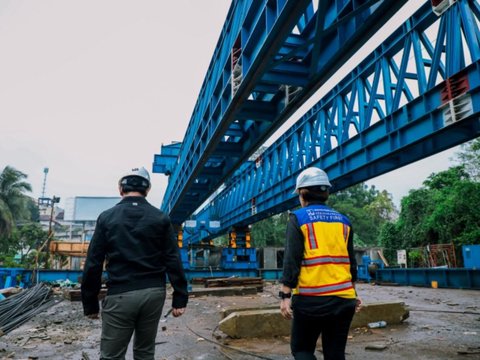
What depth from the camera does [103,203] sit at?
7869cm

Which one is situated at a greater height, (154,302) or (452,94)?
(452,94)

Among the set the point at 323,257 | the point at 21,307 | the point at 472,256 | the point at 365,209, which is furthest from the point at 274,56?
the point at 365,209

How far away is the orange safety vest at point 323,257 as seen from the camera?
2.31m

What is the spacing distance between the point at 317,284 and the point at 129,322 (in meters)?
1.25

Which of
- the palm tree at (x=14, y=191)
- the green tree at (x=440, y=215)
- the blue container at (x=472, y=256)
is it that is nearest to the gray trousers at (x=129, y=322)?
the blue container at (x=472, y=256)

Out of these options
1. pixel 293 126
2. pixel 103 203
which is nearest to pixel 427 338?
pixel 293 126

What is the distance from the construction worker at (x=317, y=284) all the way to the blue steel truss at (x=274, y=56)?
3069 mm

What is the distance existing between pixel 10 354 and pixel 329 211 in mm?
4631

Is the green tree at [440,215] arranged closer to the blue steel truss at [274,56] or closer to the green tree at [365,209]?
the green tree at [365,209]

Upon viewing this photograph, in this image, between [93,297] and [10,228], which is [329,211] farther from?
[10,228]

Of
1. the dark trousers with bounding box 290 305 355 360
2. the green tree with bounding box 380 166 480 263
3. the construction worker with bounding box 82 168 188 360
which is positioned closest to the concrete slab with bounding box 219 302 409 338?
the construction worker with bounding box 82 168 188 360

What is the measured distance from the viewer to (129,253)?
242 centimetres

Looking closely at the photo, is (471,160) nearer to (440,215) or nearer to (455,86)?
(440,215)

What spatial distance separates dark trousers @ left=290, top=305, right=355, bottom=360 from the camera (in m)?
2.29
